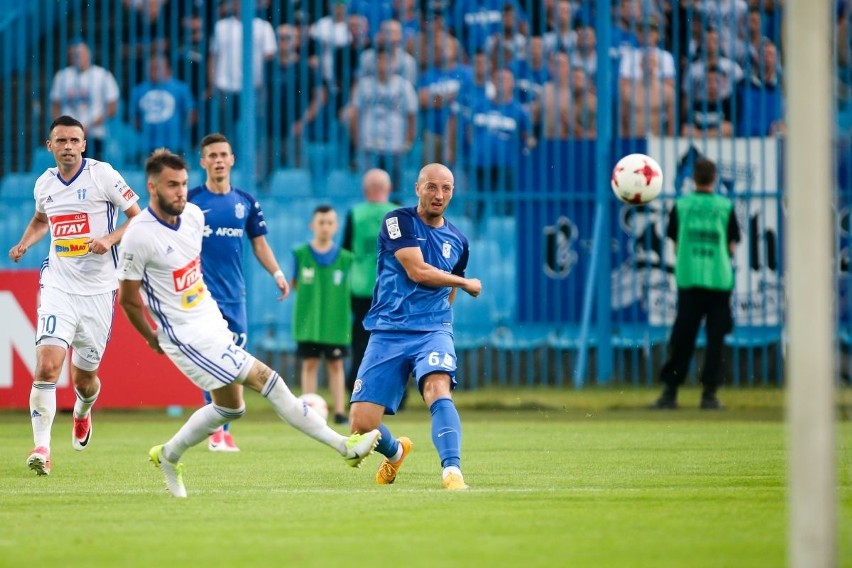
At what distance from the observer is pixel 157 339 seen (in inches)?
343

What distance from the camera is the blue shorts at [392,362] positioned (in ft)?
31.2

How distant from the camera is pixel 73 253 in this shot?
1112 centimetres

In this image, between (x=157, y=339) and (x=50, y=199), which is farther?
(x=50, y=199)

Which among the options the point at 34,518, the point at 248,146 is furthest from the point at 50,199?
the point at 248,146

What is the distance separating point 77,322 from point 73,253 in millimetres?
509

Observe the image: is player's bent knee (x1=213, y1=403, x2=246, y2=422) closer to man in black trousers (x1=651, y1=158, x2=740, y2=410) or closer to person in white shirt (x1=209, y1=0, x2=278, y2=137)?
man in black trousers (x1=651, y1=158, x2=740, y2=410)

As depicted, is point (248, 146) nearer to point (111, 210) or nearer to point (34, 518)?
point (111, 210)

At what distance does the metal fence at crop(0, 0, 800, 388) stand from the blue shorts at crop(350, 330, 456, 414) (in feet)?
26.1

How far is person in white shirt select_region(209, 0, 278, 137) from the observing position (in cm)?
1769

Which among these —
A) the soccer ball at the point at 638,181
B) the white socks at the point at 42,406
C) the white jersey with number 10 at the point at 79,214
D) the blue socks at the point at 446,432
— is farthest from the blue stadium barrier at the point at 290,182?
the blue socks at the point at 446,432

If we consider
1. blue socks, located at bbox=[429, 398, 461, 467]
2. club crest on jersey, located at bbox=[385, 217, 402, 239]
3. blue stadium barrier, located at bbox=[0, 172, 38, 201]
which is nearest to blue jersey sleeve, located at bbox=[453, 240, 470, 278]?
club crest on jersey, located at bbox=[385, 217, 402, 239]

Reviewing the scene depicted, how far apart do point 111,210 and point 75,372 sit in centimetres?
Result: 129

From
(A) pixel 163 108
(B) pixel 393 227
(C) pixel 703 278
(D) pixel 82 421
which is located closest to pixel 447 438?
(B) pixel 393 227

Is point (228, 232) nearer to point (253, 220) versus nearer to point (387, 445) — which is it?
point (253, 220)
